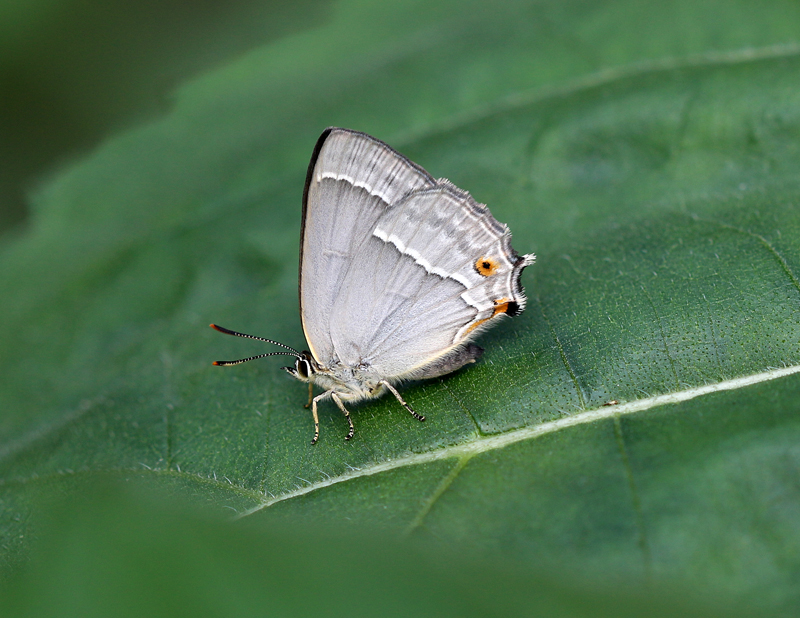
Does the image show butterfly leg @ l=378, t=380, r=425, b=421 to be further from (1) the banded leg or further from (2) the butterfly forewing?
(1) the banded leg

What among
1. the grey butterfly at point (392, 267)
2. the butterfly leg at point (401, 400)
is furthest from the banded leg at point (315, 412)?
the butterfly leg at point (401, 400)

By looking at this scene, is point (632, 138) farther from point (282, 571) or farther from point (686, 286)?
point (282, 571)

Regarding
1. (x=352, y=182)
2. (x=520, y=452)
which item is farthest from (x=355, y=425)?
(x=352, y=182)

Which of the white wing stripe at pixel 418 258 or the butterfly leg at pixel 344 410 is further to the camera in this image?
the white wing stripe at pixel 418 258

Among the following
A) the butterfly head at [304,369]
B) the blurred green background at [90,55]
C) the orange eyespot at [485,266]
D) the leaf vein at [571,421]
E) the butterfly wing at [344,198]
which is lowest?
the leaf vein at [571,421]

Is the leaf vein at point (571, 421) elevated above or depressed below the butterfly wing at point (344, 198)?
below

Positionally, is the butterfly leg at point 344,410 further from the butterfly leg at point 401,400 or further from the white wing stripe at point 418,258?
the white wing stripe at point 418,258

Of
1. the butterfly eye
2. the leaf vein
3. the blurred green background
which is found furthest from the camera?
the blurred green background

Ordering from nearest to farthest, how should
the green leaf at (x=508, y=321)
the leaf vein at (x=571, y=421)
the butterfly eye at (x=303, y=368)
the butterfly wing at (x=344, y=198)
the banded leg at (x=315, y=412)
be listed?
the green leaf at (x=508, y=321) < the leaf vein at (x=571, y=421) < the banded leg at (x=315, y=412) < the butterfly wing at (x=344, y=198) < the butterfly eye at (x=303, y=368)

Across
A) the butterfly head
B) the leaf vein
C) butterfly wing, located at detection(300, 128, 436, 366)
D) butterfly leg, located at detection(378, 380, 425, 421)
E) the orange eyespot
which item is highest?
butterfly wing, located at detection(300, 128, 436, 366)

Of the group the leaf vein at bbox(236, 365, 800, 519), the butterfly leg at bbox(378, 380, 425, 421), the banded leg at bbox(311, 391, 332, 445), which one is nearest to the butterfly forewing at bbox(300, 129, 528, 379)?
the butterfly leg at bbox(378, 380, 425, 421)
